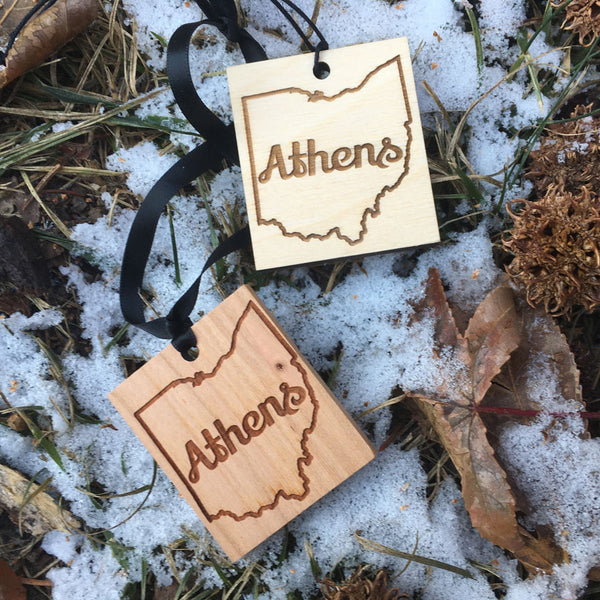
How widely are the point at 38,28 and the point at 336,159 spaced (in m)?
0.86

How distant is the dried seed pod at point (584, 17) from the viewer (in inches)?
53.6

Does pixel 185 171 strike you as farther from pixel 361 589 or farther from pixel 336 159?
pixel 361 589

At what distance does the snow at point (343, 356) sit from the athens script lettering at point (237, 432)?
0.20 m

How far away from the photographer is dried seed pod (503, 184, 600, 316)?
3.94ft

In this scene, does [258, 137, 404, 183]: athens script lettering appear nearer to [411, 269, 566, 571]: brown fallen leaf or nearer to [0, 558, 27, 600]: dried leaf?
[411, 269, 566, 571]: brown fallen leaf

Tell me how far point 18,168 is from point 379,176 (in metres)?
0.99

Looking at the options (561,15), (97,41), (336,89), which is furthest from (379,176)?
(97,41)

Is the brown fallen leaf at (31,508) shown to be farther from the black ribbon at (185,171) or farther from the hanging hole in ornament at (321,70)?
the hanging hole in ornament at (321,70)

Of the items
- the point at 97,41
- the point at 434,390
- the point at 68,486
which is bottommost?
the point at 434,390

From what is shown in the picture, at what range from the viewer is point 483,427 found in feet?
4.21

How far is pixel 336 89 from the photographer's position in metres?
1.32

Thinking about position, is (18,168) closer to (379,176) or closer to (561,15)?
(379,176)

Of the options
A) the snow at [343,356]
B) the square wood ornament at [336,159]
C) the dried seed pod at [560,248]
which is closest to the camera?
the dried seed pod at [560,248]

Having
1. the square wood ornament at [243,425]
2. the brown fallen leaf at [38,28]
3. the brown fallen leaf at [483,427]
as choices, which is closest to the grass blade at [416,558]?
the brown fallen leaf at [483,427]
